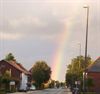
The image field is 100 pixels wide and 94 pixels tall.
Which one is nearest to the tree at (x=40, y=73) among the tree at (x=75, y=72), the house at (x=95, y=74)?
the tree at (x=75, y=72)

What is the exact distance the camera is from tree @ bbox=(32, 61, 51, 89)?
161 m

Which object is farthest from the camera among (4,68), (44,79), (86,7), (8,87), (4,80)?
(44,79)

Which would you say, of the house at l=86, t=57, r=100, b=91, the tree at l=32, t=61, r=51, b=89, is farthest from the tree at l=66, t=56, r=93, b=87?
the tree at l=32, t=61, r=51, b=89

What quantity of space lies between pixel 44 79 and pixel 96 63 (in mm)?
56925

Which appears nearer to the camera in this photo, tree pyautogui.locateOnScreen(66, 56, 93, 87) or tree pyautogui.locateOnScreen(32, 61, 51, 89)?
tree pyautogui.locateOnScreen(66, 56, 93, 87)

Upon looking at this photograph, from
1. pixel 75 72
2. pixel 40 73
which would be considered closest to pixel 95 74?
pixel 75 72

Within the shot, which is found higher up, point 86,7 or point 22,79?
point 86,7

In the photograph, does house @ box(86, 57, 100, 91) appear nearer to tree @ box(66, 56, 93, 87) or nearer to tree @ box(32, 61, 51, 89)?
tree @ box(66, 56, 93, 87)

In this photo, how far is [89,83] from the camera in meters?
72.2

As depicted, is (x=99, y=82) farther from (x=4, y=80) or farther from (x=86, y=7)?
(x=86, y=7)

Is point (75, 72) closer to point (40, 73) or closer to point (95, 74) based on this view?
point (95, 74)

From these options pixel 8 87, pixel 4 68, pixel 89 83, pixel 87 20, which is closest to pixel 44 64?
pixel 4 68

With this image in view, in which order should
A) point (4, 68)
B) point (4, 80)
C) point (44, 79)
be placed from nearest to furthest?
point (4, 80)
point (4, 68)
point (44, 79)

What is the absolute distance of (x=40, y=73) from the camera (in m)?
161
